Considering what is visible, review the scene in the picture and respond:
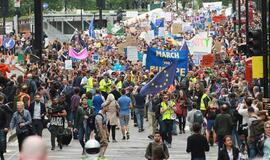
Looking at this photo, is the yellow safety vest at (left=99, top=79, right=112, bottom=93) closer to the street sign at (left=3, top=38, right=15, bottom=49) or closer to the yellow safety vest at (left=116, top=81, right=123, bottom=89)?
the yellow safety vest at (left=116, top=81, right=123, bottom=89)

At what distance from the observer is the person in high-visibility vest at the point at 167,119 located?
25281 millimetres

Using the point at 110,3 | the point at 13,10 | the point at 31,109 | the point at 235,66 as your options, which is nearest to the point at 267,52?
the point at 31,109

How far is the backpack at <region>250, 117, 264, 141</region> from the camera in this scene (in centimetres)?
1934

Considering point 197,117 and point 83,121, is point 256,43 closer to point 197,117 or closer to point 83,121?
point 197,117

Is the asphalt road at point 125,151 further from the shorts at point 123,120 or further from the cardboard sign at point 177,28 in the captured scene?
the cardboard sign at point 177,28

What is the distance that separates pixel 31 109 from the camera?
24.1 metres

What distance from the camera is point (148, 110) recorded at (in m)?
28.6

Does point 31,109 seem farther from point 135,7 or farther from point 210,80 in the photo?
point 135,7

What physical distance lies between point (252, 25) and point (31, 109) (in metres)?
42.7

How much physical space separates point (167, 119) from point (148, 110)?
3292mm

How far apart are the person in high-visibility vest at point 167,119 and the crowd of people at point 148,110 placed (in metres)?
0.02

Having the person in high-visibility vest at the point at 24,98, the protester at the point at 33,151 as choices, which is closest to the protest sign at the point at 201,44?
the person in high-visibility vest at the point at 24,98

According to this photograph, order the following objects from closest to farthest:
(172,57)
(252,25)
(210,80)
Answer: (172,57), (210,80), (252,25)

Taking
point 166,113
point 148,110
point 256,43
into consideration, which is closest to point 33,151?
point 256,43
